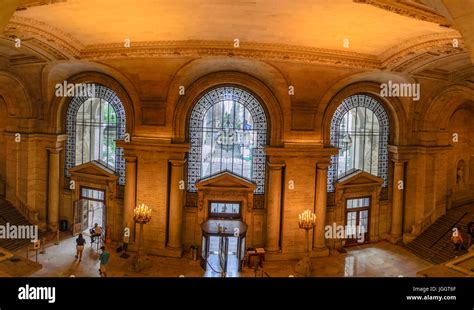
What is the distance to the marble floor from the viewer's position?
47.6 ft

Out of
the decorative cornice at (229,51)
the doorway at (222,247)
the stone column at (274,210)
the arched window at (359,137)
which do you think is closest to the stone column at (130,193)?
the doorway at (222,247)

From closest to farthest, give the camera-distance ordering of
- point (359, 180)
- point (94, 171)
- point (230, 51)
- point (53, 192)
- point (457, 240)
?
point (230, 51)
point (457, 240)
point (94, 171)
point (359, 180)
point (53, 192)

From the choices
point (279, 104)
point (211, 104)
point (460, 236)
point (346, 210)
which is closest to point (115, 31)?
point (211, 104)

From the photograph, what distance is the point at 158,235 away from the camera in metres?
16.1

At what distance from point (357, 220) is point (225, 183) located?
6.52 meters

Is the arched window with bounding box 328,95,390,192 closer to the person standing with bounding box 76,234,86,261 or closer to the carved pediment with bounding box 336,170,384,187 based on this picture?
the carved pediment with bounding box 336,170,384,187

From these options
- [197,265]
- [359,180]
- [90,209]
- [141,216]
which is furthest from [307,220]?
[90,209]

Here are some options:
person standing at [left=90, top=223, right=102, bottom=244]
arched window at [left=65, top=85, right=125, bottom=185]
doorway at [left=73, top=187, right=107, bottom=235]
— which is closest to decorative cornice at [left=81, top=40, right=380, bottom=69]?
arched window at [left=65, top=85, right=125, bottom=185]

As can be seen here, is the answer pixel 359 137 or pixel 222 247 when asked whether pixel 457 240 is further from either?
pixel 222 247

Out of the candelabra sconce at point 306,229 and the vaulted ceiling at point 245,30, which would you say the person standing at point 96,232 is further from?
the candelabra sconce at point 306,229

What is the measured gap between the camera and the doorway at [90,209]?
1773cm

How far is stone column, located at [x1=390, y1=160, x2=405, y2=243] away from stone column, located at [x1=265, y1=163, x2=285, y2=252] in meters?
6.09

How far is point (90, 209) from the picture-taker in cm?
1823
